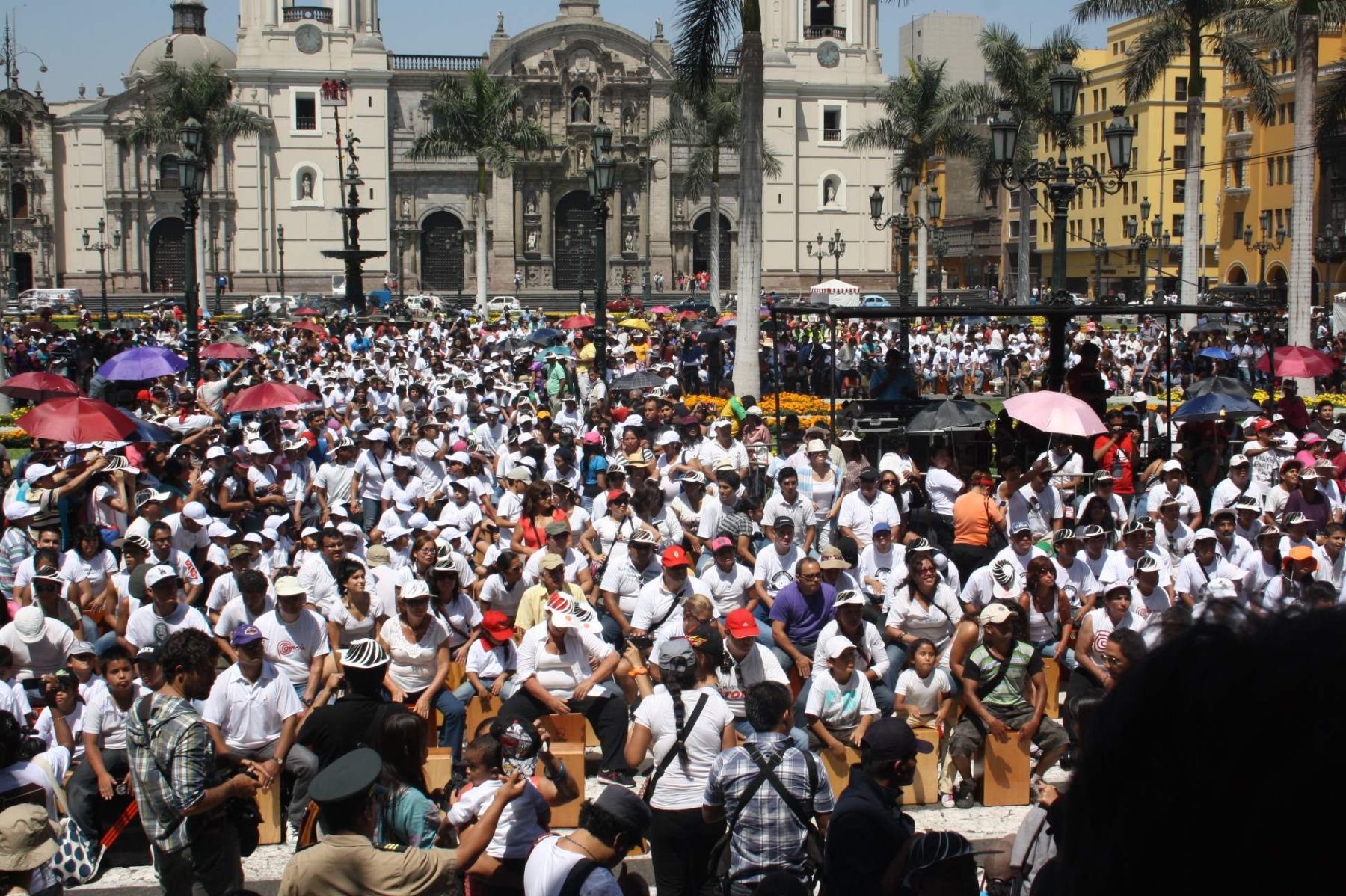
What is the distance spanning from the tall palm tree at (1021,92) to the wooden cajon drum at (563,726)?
35.8 metres

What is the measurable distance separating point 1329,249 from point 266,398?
5471 cm

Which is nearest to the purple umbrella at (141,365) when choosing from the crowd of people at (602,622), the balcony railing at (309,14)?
the crowd of people at (602,622)

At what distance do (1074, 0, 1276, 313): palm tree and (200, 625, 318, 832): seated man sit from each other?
2757 cm

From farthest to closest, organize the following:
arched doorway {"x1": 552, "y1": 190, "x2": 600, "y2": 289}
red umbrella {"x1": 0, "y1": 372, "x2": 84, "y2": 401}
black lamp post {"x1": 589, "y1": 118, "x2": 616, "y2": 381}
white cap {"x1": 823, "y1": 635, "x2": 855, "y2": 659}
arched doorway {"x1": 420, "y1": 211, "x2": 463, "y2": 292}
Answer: arched doorway {"x1": 552, "y1": 190, "x2": 600, "y2": 289} → arched doorway {"x1": 420, "y1": 211, "x2": 463, "y2": 292} → black lamp post {"x1": 589, "y1": 118, "x2": 616, "y2": 381} → red umbrella {"x1": 0, "y1": 372, "x2": 84, "y2": 401} → white cap {"x1": 823, "y1": 635, "x2": 855, "y2": 659}

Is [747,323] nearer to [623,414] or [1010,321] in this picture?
[623,414]

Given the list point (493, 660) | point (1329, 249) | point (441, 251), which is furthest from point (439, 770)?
point (441, 251)

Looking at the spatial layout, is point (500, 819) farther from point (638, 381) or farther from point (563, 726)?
point (638, 381)

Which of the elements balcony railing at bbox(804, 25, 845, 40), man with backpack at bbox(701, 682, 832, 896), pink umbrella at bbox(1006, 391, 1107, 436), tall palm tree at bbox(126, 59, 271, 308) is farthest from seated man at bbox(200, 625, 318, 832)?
balcony railing at bbox(804, 25, 845, 40)

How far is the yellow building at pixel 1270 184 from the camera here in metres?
60.4

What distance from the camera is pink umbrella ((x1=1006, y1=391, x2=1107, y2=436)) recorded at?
41.8 feet

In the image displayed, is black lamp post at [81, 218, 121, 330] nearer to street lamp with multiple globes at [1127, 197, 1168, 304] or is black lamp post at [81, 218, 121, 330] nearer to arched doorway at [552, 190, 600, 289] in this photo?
arched doorway at [552, 190, 600, 289]

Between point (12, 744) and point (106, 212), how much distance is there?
71.9 m

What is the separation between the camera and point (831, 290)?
1734 inches

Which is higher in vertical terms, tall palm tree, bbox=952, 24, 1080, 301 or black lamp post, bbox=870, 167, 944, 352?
tall palm tree, bbox=952, 24, 1080, 301
